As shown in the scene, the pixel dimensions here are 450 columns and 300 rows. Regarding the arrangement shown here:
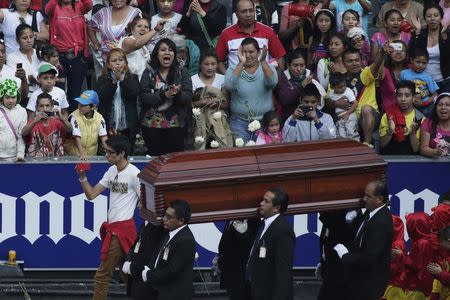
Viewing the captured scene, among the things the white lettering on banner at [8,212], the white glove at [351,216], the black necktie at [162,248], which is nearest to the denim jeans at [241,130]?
the white lettering on banner at [8,212]

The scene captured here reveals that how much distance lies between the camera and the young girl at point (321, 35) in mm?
16109

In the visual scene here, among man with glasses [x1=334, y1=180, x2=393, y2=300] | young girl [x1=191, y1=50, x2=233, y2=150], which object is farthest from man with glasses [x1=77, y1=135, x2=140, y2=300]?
man with glasses [x1=334, y1=180, x2=393, y2=300]

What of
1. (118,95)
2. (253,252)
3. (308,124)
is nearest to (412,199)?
(308,124)

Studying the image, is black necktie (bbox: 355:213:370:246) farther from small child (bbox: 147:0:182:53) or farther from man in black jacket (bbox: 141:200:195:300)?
small child (bbox: 147:0:182:53)

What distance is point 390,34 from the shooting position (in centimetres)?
1633

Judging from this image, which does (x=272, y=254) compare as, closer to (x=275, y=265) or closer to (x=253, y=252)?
(x=275, y=265)

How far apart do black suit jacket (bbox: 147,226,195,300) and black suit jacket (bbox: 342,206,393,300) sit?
1.35 metres

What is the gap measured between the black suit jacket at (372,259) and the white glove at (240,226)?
0.98 metres

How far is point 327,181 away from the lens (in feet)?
38.5

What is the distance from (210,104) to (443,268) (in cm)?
388

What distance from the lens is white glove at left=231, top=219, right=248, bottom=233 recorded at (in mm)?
12219

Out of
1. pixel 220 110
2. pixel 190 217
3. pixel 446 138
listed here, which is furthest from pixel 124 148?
pixel 446 138

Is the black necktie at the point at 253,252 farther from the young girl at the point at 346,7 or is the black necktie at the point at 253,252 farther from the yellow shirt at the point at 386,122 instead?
the young girl at the point at 346,7

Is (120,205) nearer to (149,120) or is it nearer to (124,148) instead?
(124,148)
